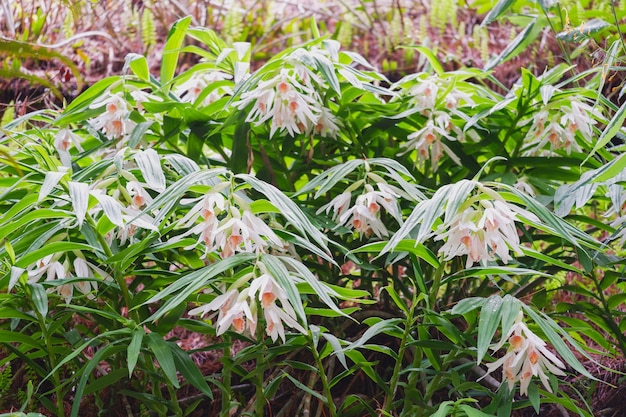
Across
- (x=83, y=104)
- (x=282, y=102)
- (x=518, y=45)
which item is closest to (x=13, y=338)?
(x=83, y=104)

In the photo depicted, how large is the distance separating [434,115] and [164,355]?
0.87m

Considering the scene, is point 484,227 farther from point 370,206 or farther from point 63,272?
point 63,272

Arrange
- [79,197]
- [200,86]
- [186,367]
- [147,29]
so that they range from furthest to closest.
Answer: [147,29], [200,86], [186,367], [79,197]

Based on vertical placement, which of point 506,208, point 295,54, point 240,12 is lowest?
point 240,12

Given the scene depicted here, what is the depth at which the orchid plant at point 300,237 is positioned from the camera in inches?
42.6

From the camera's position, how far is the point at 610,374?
1.84 metres

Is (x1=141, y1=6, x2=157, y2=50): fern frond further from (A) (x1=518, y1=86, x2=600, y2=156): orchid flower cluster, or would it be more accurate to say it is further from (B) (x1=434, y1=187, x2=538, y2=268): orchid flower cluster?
(B) (x1=434, y1=187, x2=538, y2=268): orchid flower cluster

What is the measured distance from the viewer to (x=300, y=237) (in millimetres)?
1149

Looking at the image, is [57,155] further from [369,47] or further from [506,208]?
[369,47]

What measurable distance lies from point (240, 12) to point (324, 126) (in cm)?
222

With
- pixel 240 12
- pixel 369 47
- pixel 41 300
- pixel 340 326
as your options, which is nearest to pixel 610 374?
pixel 340 326

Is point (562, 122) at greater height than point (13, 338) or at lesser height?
greater

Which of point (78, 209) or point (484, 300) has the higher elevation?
point (78, 209)

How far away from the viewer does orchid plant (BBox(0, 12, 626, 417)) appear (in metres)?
1.08
